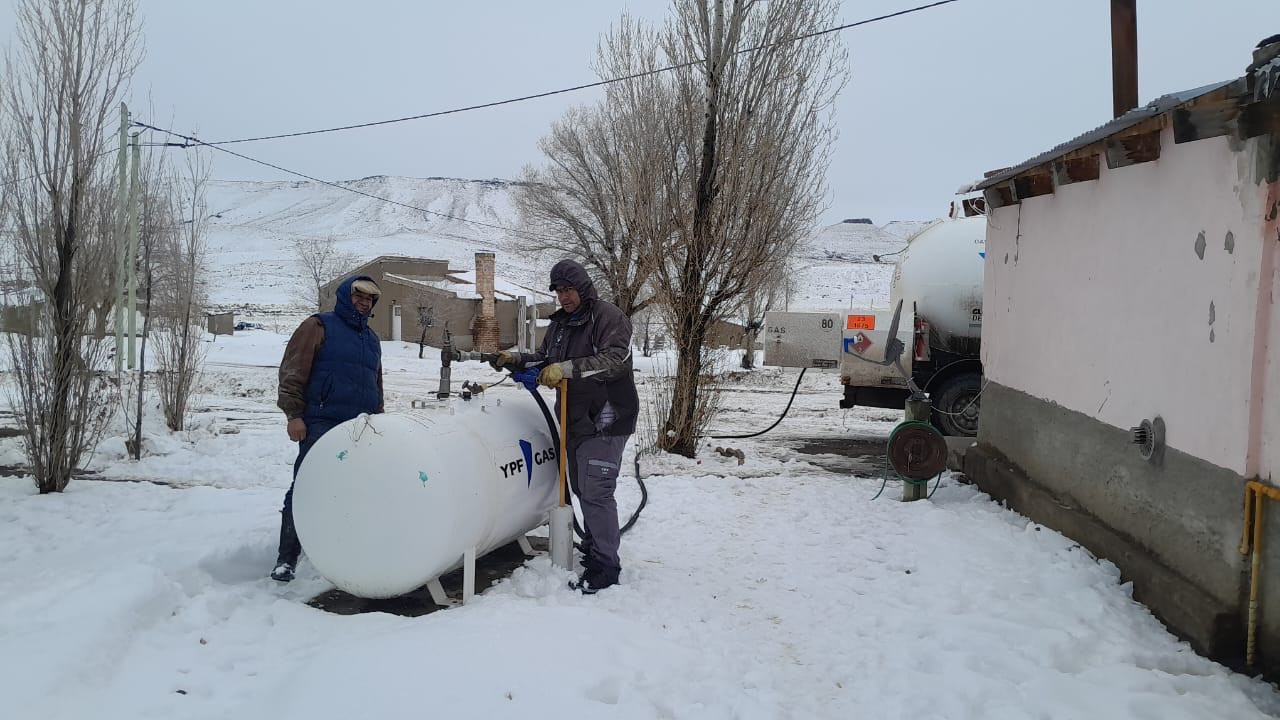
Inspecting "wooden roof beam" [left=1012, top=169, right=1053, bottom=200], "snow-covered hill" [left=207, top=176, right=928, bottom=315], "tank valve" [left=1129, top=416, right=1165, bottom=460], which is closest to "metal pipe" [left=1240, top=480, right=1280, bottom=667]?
"tank valve" [left=1129, top=416, right=1165, bottom=460]

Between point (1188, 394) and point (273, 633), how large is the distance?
4.84 metres

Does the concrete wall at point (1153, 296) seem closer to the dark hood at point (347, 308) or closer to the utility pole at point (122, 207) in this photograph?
the dark hood at point (347, 308)

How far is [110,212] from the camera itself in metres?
7.59

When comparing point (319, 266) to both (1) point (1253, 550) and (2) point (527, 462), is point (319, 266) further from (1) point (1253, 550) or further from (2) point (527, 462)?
(1) point (1253, 550)

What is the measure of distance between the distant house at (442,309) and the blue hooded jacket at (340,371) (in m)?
31.8

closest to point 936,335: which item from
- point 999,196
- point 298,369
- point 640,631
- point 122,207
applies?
point 999,196

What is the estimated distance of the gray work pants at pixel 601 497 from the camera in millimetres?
5098

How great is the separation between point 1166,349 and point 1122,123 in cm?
129

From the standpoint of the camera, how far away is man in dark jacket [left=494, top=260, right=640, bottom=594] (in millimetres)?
5070

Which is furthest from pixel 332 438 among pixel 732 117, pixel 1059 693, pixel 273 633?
pixel 732 117

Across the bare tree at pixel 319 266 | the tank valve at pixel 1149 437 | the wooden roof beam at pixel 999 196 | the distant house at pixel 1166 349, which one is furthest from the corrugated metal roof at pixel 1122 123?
the bare tree at pixel 319 266

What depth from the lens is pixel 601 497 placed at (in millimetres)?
5133

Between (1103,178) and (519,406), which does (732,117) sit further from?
(519,406)

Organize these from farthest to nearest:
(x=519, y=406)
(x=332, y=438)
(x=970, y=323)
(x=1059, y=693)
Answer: (x=970, y=323), (x=519, y=406), (x=332, y=438), (x=1059, y=693)
